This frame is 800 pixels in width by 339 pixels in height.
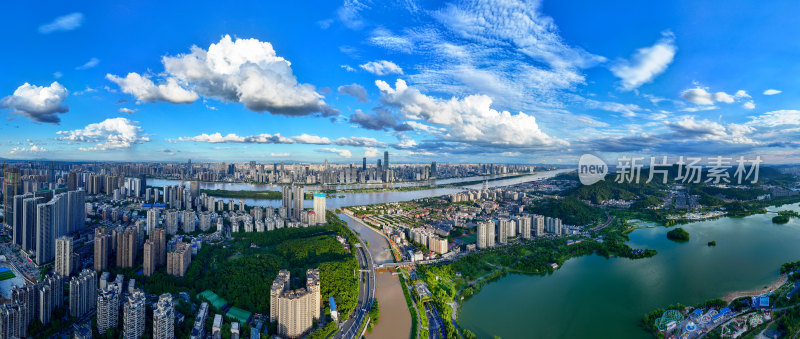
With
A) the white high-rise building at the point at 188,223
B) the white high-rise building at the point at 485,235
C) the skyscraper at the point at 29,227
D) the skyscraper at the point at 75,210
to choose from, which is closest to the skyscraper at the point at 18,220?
the skyscraper at the point at 29,227

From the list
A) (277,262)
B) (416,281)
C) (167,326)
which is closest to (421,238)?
(416,281)

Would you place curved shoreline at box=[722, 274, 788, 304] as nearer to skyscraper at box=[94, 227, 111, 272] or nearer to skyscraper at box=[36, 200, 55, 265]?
skyscraper at box=[94, 227, 111, 272]

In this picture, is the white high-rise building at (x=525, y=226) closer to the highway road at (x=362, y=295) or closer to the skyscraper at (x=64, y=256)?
the highway road at (x=362, y=295)

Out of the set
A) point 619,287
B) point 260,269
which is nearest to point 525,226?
point 619,287

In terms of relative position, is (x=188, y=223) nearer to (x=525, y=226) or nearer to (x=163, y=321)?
(x=163, y=321)

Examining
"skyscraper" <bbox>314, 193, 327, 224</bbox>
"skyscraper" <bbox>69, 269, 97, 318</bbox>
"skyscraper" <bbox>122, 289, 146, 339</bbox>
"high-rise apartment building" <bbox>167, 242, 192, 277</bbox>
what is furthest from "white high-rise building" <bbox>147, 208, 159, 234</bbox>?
"skyscraper" <bbox>122, 289, 146, 339</bbox>

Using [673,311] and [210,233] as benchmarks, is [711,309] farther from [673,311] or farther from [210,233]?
[210,233]
